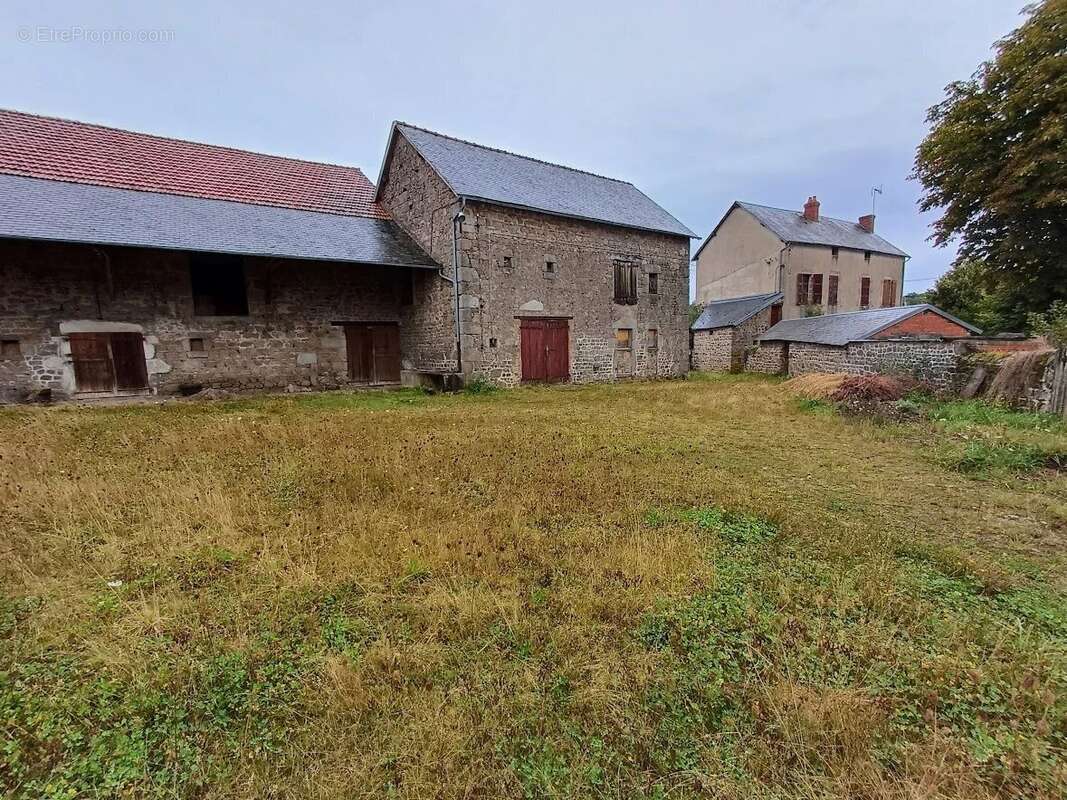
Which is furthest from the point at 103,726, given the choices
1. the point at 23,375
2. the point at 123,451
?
the point at 23,375

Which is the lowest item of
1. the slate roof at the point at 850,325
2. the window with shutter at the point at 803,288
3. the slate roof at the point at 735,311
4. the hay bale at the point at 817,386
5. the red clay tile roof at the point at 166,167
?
the hay bale at the point at 817,386

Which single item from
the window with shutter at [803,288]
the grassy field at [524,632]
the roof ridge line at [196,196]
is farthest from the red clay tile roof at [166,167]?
the window with shutter at [803,288]

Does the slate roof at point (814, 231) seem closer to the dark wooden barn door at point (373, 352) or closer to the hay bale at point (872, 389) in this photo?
the hay bale at point (872, 389)

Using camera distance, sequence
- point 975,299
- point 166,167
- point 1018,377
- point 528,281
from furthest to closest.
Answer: point 975,299, point 528,281, point 166,167, point 1018,377

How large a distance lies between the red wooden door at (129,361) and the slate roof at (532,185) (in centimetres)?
867

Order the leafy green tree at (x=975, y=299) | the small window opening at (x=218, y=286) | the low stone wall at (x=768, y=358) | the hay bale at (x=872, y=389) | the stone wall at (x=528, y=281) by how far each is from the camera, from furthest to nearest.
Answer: the low stone wall at (x=768, y=358) → the leafy green tree at (x=975, y=299) → the stone wall at (x=528, y=281) → the small window opening at (x=218, y=286) → the hay bale at (x=872, y=389)

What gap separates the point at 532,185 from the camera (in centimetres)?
1550

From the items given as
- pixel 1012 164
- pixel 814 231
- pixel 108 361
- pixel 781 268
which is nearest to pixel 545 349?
pixel 108 361

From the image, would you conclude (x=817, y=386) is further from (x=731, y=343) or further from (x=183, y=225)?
(x=183, y=225)

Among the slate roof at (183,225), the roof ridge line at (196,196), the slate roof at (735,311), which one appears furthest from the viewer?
the slate roof at (735,311)

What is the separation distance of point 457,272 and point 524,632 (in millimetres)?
11611

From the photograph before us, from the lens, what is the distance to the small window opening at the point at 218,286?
11.9m

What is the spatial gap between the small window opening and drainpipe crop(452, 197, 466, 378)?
5.44 metres

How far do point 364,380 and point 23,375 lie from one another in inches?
283
